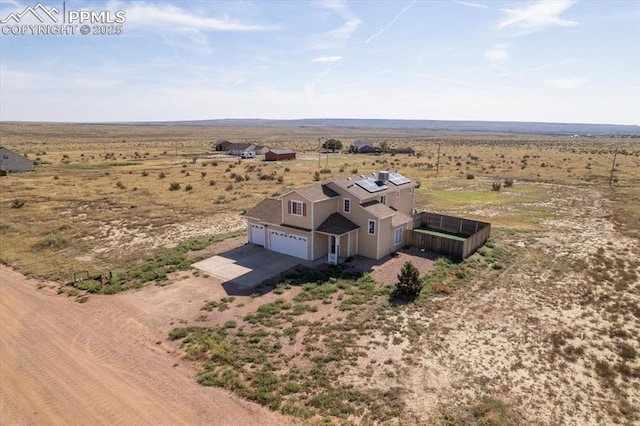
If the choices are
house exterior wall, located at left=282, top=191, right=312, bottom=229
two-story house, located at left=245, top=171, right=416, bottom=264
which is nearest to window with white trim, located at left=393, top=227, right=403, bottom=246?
two-story house, located at left=245, top=171, right=416, bottom=264

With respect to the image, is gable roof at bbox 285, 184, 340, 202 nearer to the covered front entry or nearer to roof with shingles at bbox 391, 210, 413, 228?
the covered front entry

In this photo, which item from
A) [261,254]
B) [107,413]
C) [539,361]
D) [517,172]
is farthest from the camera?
[517,172]

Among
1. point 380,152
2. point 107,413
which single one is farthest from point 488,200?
point 380,152

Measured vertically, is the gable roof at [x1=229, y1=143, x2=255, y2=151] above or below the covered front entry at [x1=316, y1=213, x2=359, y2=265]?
above

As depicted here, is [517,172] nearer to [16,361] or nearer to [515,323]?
[515,323]

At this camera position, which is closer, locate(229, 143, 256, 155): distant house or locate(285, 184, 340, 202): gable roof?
locate(285, 184, 340, 202): gable roof

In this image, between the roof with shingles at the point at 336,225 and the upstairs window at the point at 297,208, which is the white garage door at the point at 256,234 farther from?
the roof with shingles at the point at 336,225

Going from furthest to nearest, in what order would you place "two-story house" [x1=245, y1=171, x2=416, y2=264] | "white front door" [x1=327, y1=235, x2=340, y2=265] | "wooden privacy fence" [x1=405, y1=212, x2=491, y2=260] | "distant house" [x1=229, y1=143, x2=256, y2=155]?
1. "distant house" [x1=229, y1=143, x2=256, y2=155]
2. "wooden privacy fence" [x1=405, y1=212, x2=491, y2=260]
3. "two-story house" [x1=245, y1=171, x2=416, y2=264]
4. "white front door" [x1=327, y1=235, x2=340, y2=265]
